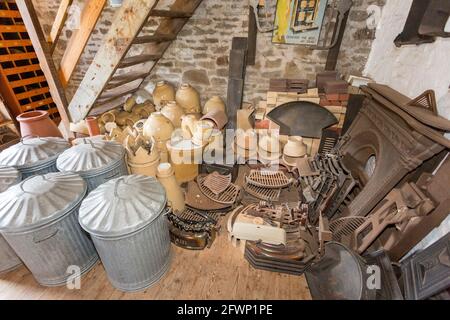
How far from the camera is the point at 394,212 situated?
1.56 m

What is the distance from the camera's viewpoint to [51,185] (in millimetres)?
1564

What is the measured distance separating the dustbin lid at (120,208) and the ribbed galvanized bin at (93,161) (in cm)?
36

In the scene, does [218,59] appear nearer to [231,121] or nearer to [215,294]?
[231,121]

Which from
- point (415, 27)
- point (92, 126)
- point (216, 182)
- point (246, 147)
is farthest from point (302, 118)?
point (92, 126)

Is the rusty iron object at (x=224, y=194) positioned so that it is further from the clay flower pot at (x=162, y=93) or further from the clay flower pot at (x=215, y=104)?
the clay flower pot at (x=162, y=93)

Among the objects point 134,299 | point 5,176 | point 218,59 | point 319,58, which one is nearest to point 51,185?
point 5,176

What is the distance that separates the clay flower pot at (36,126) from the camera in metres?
2.48

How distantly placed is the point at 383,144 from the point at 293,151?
36.2 inches

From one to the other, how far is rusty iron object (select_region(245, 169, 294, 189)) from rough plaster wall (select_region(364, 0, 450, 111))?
53.1 inches

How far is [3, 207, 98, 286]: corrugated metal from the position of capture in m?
1.50

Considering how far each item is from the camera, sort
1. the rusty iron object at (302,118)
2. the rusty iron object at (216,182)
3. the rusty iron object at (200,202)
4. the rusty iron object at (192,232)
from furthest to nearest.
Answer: the rusty iron object at (302,118), the rusty iron object at (216,182), the rusty iron object at (200,202), the rusty iron object at (192,232)

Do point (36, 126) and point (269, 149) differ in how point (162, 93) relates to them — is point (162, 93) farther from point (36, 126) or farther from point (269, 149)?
point (269, 149)

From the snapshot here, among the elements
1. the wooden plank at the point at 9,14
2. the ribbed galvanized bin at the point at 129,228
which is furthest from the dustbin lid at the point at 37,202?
the wooden plank at the point at 9,14

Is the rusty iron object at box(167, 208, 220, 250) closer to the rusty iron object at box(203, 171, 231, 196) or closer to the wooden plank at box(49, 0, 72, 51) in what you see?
the rusty iron object at box(203, 171, 231, 196)
